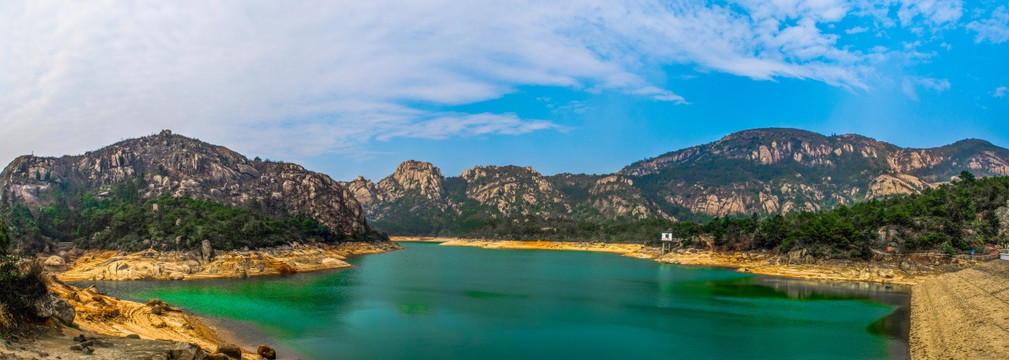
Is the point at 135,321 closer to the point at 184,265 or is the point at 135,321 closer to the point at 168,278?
the point at 168,278

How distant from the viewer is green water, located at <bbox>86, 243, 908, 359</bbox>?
24.9 meters

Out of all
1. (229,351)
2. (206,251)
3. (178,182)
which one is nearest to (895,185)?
(206,251)

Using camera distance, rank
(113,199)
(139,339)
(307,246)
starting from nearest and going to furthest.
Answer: (139,339)
(307,246)
(113,199)

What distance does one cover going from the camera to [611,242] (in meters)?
139

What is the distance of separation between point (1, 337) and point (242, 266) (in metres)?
41.3

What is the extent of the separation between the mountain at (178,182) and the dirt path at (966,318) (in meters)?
85.3

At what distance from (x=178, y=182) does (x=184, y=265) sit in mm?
65208

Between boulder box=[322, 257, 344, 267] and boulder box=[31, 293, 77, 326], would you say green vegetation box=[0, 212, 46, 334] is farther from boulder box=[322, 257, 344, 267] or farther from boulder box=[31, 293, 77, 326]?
boulder box=[322, 257, 344, 267]

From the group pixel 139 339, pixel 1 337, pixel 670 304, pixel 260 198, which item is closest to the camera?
pixel 1 337

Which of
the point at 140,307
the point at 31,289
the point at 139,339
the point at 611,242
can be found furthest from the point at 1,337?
the point at 611,242

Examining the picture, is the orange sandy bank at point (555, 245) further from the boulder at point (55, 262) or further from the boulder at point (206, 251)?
the boulder at point (55, 262)

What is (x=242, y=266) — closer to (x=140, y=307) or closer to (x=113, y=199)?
(x=140, y=307)

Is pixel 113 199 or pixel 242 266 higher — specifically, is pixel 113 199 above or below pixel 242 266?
above

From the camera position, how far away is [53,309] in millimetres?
19422
